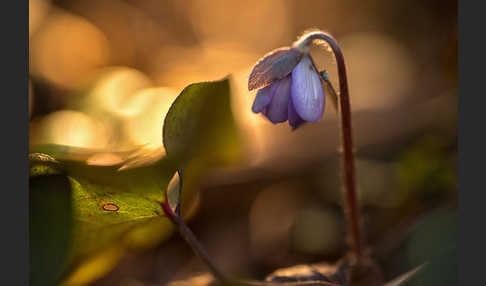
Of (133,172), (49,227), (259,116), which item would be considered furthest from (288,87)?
(259,116)

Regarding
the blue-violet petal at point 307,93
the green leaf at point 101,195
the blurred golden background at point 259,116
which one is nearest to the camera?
the green leaf at point 101,195

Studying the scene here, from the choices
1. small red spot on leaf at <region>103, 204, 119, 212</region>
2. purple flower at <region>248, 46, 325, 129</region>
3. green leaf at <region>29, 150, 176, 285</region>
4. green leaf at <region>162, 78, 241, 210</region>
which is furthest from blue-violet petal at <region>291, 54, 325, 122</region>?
small red spot on leaf at <region>103, 204, 119, 212</region>

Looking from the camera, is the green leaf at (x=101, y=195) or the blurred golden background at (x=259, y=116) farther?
the blurred golden background at (x=259, y=116)

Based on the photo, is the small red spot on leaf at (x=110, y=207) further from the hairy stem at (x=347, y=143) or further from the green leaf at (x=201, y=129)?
the hairy stem at (x=347, y=143)

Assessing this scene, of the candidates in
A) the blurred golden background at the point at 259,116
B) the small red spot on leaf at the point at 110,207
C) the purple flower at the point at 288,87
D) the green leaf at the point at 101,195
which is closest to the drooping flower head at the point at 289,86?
the purple flower at the point at 288,87

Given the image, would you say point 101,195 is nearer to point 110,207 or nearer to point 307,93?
point 110,207

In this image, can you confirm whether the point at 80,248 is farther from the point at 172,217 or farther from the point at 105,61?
the point at 105,61

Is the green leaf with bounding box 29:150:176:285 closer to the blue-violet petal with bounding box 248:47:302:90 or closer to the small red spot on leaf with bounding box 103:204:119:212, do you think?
the small red spot on leaf with bounding box 103:204:119:212

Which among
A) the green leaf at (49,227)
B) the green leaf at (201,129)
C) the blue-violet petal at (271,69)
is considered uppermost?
the blue-violet petal at (271,69)
